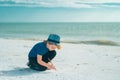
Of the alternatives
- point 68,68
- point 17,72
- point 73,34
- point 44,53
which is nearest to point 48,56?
point 44,53

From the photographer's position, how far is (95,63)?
415 inches

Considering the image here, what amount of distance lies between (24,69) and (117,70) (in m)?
2.24

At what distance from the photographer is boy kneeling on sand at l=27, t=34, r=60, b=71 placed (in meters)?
8.59

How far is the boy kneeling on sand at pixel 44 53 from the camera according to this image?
28.2ft

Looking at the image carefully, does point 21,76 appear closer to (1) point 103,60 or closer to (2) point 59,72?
(2) point 59,72

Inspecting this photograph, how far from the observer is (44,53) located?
8719mm

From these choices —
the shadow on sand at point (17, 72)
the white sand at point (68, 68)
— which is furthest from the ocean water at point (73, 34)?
the shadow on sand at point (17, 72)

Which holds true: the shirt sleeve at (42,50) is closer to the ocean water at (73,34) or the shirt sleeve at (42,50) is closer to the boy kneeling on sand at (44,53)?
the boy kneeling on sand at (44,53)

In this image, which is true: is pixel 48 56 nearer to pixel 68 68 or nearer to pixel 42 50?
pixel 42 50

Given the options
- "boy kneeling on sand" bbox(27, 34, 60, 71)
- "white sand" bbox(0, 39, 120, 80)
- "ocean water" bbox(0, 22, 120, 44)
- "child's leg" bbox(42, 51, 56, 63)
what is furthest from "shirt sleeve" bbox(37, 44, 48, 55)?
"ocean water" bbox(0, 22, 120, 44)

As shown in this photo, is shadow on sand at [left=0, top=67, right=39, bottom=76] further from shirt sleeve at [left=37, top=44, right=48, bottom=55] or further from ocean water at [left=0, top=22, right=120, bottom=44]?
ocean water at [left=0, top=22, right=120, bottom=44]

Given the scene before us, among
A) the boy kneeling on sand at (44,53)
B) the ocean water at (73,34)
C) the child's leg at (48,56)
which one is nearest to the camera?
the boy kneeling on sand at (44,53)

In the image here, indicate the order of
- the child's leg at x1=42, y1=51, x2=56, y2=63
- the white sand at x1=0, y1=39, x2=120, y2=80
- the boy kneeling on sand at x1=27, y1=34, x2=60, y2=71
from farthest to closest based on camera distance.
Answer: the child's leg at x1=42, y1=51, x2=56, y2=63 < the boy kneeling on sand at x1=27, y1=34, x2=60, y2=71 < the white sand at x1=0, y1=39, x2=120, y2=80

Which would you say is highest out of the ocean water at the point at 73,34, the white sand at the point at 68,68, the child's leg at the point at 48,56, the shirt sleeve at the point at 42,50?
the shirt sleeve at the point at 42,50
